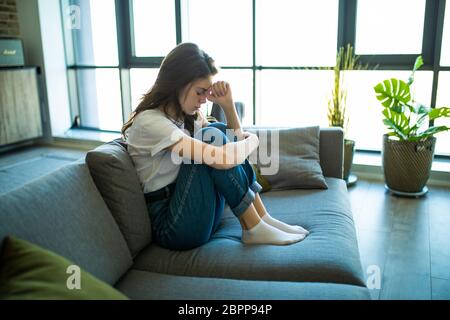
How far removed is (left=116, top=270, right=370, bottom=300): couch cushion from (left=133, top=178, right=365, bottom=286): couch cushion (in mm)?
87

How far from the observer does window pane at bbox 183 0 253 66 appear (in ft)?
13.3

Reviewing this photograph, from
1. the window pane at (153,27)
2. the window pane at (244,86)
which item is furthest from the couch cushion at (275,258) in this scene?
the window pane at (153,27)

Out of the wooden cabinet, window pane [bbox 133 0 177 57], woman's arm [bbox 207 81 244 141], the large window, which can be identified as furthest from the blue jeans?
the wooden cabinet

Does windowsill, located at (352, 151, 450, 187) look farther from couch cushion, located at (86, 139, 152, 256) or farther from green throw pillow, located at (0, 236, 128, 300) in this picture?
green throw pillow, located at (0, 236, 128, 300)

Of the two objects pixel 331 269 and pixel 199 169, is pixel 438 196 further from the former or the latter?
pixel 199 169

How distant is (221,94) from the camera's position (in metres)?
1.93

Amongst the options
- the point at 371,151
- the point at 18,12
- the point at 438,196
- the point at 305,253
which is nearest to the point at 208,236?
the point at 305,253

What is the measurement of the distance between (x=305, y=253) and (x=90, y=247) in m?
0.75

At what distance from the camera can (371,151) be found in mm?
3865

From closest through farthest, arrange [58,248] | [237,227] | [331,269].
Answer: [58,248]
[331,269]
[237,227]

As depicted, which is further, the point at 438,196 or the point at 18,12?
the point at 18,12

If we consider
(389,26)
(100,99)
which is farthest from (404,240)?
(100,99)

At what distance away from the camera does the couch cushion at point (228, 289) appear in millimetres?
1261

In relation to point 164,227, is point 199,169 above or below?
above
